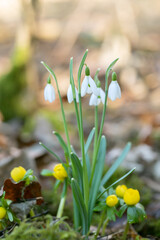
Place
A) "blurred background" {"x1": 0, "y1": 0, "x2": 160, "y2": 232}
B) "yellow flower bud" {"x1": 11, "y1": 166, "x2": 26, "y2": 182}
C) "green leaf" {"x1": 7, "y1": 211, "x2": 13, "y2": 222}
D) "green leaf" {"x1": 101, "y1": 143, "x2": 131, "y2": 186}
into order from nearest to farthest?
"green leaf" {"x1": 7, "y1": 211, "x2": 13, "y2": 222} → "yellow flower bud" {"x1": 11, "y1": 166, "x2": 26, "y2": 182} → "green leaf" {"x1": 101, "y1": 143, "x2": 131, "y2": 186} → "blurred background" {"x1": 0, "y1": 0, "x2": 160, "y2": 232}

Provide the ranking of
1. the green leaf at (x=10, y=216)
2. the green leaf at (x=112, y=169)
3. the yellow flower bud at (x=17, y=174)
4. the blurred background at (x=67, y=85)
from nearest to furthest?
the green leaf at (x=10, y=216), the yellow flower bud at (x=17, y=174), the green leaf at (x=112, y=169), the blurred background at (x=67, y=85)

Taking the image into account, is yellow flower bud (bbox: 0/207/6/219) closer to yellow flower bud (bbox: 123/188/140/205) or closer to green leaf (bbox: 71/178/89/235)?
green leaf (bbox: 71/178/89/235)

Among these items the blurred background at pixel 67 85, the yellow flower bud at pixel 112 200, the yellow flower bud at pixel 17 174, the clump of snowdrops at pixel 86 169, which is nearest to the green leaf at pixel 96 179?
the clump of snowdrops at pixel 86 169

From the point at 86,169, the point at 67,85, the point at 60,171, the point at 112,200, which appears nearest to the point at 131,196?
the point at 112,200

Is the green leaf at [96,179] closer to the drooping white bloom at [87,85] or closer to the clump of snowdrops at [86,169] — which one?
the clump of snowdrops at [86,169]

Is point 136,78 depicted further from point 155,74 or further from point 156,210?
point 156,210

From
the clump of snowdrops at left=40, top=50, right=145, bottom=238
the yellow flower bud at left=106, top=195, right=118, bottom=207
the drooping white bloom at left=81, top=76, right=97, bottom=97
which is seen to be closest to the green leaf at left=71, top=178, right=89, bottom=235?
the clump of snowdrops at left=40, top=50, right=145, bottom=238

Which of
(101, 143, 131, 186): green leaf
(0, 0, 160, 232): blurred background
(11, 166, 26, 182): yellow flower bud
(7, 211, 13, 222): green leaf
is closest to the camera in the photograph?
(7, 211, 13, 222): green leaf

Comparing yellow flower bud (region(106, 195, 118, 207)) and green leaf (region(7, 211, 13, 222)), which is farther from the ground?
green leaf (region(7, 211, 13, 222))

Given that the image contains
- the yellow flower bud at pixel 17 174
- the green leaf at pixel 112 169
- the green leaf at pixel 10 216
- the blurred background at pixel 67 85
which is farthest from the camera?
the blurred background at pixel 67 85

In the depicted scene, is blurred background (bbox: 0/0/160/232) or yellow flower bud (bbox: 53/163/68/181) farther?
blurred background (bbox: 0/0/160/232)
